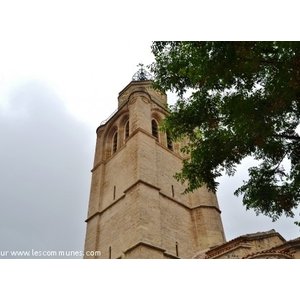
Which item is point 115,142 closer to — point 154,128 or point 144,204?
point 154,128

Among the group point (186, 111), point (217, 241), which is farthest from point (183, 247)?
point (186, 111)

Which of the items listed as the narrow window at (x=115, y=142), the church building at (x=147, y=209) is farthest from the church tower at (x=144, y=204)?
the narrow window at (x=115, y=142)

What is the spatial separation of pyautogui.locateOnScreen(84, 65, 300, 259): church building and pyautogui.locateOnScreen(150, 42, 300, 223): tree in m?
3.49

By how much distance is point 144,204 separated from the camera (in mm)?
13516

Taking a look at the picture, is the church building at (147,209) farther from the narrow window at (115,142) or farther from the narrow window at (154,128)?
the narrow window at (115,142)

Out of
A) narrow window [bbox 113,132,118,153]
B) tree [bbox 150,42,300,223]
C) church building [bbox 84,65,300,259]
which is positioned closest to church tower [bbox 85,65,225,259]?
church building [bbox 84,65,300,259]

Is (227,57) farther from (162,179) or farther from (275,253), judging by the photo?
(162,179)

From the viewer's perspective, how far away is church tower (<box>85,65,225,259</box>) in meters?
13.1

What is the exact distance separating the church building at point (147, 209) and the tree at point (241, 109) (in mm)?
3495

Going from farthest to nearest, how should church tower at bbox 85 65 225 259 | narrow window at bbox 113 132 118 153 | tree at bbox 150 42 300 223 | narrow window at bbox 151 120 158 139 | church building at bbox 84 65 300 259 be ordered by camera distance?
1. narrow window at bbox 113 132 118 153
2. narrow window at bbox 151 120 158 139
3. church tower at bbox 85 65 225 259
4. church building at bbox 84 65 300 259
5. tree at bbox 150 42 300 223

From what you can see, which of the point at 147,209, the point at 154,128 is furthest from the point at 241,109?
the point at 154,128

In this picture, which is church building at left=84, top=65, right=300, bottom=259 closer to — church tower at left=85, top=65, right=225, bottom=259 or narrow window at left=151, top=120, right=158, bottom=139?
church tower at left=85, top=65, right=225, bottom=259

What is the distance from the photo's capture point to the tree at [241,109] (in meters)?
5.40

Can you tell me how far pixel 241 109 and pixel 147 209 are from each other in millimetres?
8727
